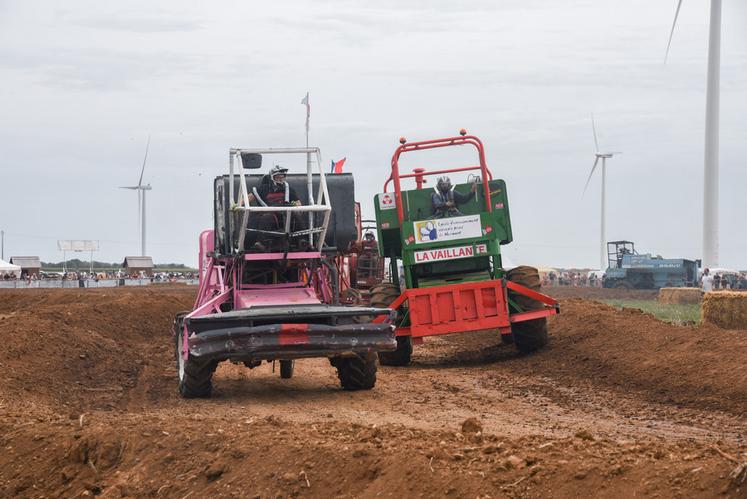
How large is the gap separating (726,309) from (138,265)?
73627 mm

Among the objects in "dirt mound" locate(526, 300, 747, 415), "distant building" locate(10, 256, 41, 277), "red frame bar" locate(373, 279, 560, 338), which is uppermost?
"distant building" locate(10, 256, 41, 277)

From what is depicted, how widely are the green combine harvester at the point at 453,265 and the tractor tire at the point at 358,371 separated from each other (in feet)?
10.4

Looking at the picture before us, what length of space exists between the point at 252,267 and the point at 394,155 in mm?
4282

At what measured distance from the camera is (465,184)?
17.8m

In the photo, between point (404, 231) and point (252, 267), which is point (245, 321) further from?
point (404, 231)

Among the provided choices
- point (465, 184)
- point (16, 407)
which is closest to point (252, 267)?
point (16, 407)

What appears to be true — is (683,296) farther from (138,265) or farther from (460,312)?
(138,265)

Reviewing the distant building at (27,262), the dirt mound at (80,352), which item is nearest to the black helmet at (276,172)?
the dirt mound at (80,352)

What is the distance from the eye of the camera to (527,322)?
686 inches

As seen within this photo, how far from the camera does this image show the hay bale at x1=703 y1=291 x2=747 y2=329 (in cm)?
2197

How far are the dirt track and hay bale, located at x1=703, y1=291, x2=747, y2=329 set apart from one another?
2973 millimetres

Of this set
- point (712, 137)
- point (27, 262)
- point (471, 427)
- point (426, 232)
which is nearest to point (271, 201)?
point (426, 232)

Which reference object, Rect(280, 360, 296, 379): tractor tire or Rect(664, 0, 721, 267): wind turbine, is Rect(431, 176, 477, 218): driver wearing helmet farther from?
Rect(664, 0, 721, 267): wind turbine

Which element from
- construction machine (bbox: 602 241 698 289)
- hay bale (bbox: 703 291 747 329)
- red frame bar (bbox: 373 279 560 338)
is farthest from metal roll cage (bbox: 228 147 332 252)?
construction machine (bbox: 602 241 698 289)
